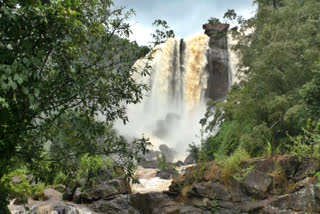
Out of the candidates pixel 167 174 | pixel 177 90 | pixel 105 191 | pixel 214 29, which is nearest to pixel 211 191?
pixel 105 191

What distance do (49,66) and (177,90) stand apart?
106 feet

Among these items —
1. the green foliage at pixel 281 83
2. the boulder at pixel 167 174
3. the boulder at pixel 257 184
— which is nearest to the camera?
the boulder at pixel 257 184

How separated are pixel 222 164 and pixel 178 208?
2.03 m

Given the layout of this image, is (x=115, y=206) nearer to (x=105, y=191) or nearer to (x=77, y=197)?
(x=105, y=191)

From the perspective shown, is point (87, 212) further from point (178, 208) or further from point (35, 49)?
point (35, 49)

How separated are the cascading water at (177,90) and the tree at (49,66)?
101ft

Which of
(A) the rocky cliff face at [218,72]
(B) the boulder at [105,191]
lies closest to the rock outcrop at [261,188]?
(B) the boulder at [105,191]

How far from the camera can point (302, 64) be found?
14.4m

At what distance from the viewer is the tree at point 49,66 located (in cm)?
425

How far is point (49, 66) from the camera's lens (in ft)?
19.1

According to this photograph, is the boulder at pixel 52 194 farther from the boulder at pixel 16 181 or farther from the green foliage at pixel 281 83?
the green foliage at pixel 281 83

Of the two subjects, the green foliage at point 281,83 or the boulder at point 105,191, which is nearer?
the boulder at point 105,191

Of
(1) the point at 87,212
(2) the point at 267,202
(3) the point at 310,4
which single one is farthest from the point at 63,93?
(3) the point at 310,4

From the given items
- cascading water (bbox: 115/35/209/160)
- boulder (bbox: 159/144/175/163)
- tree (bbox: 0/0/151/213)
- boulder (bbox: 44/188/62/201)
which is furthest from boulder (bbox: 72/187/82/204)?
cascading water (bbox: 115/35/209/160)
